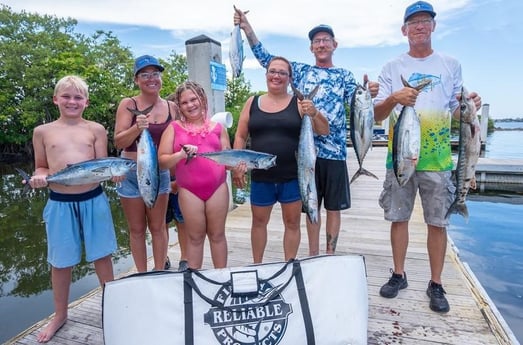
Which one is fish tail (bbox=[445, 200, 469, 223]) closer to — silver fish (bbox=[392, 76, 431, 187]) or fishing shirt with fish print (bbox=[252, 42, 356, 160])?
silver fish (bbox=[392, 76, 431, 187])

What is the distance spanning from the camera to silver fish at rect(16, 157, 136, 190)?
211cm

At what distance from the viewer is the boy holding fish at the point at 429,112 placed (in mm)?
2420

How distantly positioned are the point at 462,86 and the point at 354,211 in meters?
3.52

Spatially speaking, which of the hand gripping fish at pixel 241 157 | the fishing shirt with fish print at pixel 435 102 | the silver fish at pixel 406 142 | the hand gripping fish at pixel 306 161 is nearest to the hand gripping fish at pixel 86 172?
the hand gripping fish at pixel 241 157

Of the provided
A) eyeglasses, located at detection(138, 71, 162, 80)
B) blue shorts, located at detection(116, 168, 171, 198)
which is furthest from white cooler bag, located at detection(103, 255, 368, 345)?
eyeglasses, located at detection(138, 71, 162, 80)

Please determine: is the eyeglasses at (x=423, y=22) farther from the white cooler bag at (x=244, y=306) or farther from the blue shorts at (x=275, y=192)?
the white cooler bag at (x=244, y=306)

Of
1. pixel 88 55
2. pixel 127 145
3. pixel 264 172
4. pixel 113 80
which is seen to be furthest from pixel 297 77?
pixel 88 55

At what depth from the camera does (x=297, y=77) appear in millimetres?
2867

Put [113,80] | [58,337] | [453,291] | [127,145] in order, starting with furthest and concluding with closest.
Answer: [113,80]
[453,291]
[127,145]
[58,337]

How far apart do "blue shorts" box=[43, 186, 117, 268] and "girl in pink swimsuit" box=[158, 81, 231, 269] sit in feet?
1.80

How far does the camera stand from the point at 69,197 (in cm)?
229

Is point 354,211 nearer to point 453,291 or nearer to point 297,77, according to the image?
point 453,291

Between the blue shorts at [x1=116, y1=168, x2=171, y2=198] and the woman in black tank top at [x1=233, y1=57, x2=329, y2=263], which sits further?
the blue shorts at [x1=116, y1=168, x2=171, y2=198]

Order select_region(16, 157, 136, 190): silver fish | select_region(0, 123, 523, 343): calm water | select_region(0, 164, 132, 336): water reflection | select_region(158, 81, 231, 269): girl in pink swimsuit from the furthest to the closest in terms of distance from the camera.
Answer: select_region(0, 164, 132, 336): water reflection
select_region(0, 123, 523, 343): calm water
select_region(158, 81, 231, 269): girl in pink swimsuit
select_region(16, 157, 136, 190): silver fish
